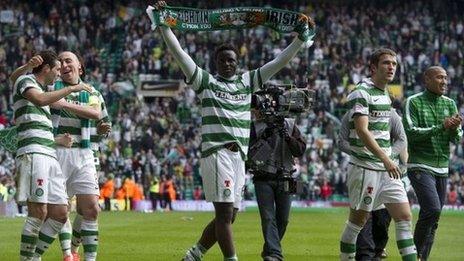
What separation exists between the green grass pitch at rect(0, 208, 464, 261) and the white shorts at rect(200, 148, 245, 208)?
171 inches

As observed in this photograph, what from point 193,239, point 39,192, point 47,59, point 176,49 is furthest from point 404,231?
point 193,239

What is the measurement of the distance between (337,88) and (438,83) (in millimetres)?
32917

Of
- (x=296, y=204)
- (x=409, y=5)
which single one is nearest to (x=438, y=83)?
(x=296, y=204)

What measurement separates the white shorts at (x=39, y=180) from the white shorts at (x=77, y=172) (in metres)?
0.70

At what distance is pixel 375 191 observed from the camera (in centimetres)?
1240

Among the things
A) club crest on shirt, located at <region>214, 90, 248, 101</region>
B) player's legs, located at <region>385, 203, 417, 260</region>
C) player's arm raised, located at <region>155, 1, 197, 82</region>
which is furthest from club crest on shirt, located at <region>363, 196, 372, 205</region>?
player's arm raised, located at <region>155, 1, 197, 82</region>

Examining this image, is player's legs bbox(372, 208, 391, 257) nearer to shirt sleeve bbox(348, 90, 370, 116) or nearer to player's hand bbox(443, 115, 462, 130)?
player's hand bbox(443, 115, 462, 130)

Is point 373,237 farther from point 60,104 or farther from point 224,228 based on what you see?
point 60,104

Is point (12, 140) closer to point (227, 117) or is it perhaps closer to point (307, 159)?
point (227, 117)

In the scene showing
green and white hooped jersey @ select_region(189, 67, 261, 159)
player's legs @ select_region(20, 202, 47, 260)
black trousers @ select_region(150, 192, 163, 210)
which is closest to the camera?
player's legs @ select_region(20, 202, 47, 260)

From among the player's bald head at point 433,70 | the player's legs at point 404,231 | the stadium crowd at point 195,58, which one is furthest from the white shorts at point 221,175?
the stadium crowd at point 195,58

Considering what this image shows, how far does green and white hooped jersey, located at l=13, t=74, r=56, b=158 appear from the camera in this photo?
12156mm

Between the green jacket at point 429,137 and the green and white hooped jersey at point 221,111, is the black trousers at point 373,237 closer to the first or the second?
the green jacket at point 429,137

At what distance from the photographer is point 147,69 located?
4866 centimetres
